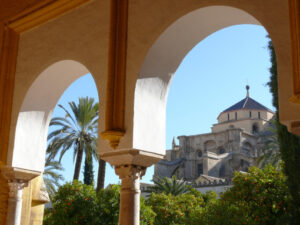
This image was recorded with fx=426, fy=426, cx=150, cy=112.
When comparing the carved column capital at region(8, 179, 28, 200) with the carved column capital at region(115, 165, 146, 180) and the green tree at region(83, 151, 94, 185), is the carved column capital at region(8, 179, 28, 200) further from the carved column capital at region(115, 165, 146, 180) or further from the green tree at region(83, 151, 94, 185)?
the green tree at region(83, 151, 94, 185)

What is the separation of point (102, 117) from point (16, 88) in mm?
1947

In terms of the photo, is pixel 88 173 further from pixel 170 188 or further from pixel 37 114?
pixel 37 114

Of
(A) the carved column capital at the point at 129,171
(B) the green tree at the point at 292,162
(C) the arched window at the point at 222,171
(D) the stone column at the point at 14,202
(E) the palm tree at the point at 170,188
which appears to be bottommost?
(D) the stone column at the point at 14,202

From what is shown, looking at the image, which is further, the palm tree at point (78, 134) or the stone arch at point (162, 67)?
the palm tree at point (78, 134)

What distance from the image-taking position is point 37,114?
19.2 feet

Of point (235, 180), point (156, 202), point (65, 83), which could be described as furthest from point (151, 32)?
point (156, 202)

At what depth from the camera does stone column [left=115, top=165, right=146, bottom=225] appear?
405cm

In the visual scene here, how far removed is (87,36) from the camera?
16.0ft

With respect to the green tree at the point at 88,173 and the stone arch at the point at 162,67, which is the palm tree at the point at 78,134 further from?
the stone arch at the point at 162,67

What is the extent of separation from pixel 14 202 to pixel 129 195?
231 cm

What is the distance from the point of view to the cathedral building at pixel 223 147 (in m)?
47.1

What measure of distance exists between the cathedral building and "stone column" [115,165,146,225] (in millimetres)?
41876

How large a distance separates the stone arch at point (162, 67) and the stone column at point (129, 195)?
260 mm

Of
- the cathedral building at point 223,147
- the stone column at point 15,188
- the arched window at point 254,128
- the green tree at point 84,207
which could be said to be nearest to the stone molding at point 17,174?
the stone column at point 15,188
